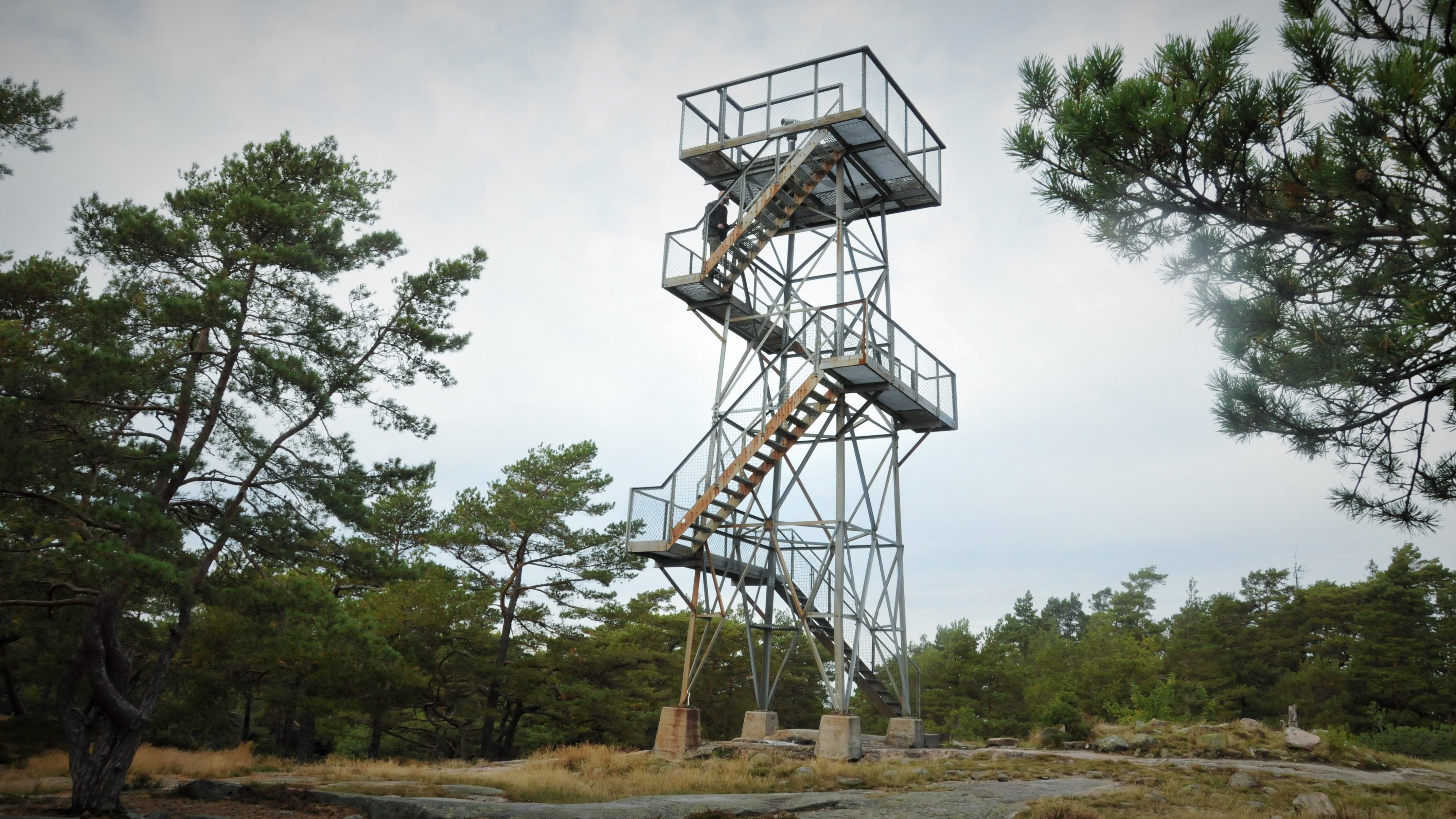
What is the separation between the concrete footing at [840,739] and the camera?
57.0ft

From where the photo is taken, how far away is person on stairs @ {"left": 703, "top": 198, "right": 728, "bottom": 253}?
21.1 metres

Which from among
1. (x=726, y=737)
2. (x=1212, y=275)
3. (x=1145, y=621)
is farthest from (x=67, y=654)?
(x=1145, y=621)

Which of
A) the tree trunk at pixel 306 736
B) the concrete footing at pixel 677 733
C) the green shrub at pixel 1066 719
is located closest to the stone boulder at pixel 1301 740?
the green shrub at pixel 1066 719

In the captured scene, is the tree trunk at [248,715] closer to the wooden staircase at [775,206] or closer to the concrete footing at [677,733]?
the concrete footing at [677,733]

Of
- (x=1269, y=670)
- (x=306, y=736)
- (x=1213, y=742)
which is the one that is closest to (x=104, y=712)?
(x=306, y=736)

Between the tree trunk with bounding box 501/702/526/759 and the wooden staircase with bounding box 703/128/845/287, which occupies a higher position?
the wooden staircase with bounding box 703/128/845/287

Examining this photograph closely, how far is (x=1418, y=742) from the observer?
110ft

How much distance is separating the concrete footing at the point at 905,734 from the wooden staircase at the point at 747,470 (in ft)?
18.5

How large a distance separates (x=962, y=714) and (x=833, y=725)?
30.2 metres

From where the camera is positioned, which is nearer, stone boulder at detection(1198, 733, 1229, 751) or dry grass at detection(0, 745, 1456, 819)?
dry grass at detection(0, 745, 1456, 819)

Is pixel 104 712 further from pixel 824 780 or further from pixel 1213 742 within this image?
pixel 1213 742

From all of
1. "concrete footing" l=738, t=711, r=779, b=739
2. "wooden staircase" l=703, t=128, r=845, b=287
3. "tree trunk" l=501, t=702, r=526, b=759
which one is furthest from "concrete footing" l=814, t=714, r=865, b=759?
"tree trunk" l=501, t=702, r=526, b=759

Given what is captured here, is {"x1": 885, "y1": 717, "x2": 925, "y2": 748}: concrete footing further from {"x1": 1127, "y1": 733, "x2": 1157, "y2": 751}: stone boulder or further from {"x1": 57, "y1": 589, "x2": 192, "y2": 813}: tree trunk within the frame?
{"x1": 57, "y1": 589, "x2": 192, "y2": 813}: tree trunk

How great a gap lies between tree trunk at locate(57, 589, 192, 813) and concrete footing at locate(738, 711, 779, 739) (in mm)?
10985
